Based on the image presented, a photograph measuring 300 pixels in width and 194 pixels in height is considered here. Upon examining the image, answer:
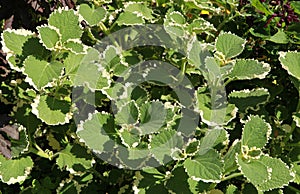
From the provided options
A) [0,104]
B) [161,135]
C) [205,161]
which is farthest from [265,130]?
[0,104]

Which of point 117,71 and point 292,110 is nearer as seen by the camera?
point 117,71

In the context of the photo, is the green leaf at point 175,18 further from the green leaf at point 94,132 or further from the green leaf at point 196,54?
the green leaf at point 94,132

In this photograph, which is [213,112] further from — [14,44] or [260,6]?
[14,44]

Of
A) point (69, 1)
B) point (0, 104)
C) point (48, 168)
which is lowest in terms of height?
point (48, 168)

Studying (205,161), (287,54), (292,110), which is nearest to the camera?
(205,161)

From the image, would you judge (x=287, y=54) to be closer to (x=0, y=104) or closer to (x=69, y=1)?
(x=69, y=1)

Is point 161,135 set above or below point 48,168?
above

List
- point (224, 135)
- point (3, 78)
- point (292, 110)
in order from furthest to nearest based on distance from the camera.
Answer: point (292, 110) < point (3, 78) < point (224, 135)
